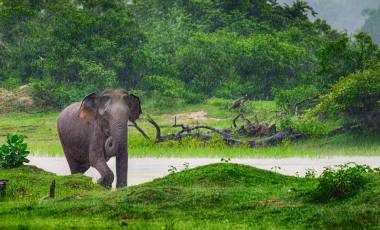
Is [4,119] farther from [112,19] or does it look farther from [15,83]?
[112,19]

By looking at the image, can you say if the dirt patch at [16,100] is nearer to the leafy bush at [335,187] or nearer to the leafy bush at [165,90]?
the leafy bush at [165,90]

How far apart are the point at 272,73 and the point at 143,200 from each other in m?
33.7

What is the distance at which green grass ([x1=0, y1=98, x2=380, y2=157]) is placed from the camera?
31519mm

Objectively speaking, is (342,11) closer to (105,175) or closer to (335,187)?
(105,175)

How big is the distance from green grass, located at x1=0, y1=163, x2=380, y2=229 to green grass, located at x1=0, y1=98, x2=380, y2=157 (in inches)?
533

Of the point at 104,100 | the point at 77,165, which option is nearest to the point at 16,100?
the point at 77,165

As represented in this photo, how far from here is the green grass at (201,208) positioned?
13188mm

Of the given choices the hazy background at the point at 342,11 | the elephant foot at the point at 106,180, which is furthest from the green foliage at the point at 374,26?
the elephant foot at the point at 106,180

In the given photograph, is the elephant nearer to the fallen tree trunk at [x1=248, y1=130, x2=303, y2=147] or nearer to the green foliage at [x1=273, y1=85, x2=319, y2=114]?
the fallen tree trunk at [x1=248, y1=130, x2=303, y2=147]

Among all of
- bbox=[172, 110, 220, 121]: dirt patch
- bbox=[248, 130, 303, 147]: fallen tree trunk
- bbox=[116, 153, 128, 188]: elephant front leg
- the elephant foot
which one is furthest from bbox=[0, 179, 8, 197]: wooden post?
bbox=[172, 110, 220, 121]: dirt patch

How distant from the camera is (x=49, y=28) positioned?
49.0m

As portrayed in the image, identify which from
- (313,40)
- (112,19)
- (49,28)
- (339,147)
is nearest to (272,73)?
(313,40)

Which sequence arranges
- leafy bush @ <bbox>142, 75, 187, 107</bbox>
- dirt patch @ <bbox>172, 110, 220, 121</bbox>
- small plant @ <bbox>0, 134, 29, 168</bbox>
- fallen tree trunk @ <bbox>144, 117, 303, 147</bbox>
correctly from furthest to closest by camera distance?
leafy bush @ <bbox>142, 75, 187, 107</bbox> → dirt patch @ <bbox>172, 110, 220, 121</bbox> → fallen tree trunk @ <bbox>144, 117, 303, 147</bbox> → small plant @ <bbox>0, 134, 29, 168</bbox>

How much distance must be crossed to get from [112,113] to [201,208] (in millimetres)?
6767
